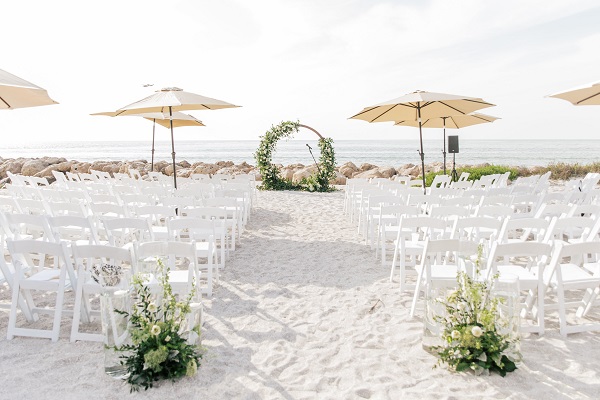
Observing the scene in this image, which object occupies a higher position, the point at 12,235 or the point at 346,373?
the point at 12,235

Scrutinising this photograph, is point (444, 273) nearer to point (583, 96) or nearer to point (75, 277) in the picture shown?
point (75, 277)

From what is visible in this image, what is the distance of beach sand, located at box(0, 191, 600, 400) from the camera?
10.0ft

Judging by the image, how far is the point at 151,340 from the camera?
313 centimetres

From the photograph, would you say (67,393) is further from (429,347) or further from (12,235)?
(12,235)

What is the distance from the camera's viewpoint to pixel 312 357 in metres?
3.57

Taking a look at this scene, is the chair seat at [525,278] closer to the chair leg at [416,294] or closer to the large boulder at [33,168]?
the chair leg at [416,294]

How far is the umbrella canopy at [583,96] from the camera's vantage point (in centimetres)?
672

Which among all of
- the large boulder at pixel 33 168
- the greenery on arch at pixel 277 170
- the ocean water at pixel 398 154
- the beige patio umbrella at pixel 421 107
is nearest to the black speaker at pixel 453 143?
the beige patio umbrella at pixel 421 107

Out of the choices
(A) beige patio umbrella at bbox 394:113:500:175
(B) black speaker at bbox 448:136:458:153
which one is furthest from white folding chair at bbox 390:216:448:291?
(B) black speaker at bbox 448:136:458:153

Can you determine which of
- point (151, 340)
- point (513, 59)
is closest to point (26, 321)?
point (151, 340)

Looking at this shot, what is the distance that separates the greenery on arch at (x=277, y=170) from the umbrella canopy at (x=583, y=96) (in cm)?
758

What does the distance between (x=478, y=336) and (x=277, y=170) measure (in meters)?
11.8

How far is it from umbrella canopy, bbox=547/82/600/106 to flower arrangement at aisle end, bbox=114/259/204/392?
6.03 metres

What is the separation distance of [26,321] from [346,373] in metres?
2.94
